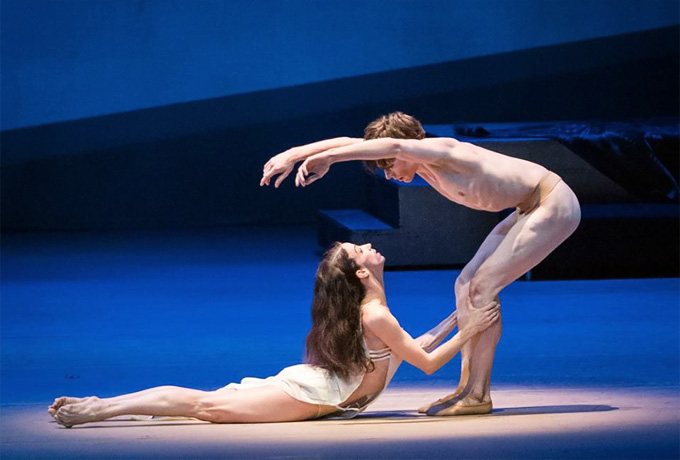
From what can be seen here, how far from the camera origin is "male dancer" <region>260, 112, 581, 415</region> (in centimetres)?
453

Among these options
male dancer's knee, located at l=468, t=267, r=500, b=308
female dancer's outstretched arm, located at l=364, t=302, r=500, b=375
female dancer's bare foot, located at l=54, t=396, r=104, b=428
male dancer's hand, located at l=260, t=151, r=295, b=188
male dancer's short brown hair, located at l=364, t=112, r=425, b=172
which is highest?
male dancer's short brown hair, located at l=364, t=112, r=425, b=172

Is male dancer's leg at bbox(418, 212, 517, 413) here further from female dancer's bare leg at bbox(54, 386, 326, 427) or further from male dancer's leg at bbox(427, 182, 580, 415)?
female dancer's bare leg at bbox(54, 386, 326, 427)

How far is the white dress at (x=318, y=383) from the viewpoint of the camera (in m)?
4.43

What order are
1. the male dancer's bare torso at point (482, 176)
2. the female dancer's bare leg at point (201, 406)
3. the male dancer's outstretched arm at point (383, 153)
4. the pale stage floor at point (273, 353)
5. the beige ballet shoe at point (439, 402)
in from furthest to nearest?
1. the beige ballet shoe at point (439, 402)
2. the male dancer's bare torso at point (482, 176)
3. the female dancer's bare leg at point (201, 406)
4. the male dancer's outstretched arm at point (383, 153)
5. the pale stage floor at point (273, 353)

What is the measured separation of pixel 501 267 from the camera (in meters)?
4.53

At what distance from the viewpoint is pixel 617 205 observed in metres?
8.98

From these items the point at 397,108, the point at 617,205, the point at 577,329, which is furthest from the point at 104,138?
the point at 577,329

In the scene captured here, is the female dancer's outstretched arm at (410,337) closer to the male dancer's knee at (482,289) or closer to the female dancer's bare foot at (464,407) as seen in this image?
the male dancer's knee at (482,289)

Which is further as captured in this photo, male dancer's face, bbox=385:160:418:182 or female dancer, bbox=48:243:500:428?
male dancer's face, bbox=385:160:418:182

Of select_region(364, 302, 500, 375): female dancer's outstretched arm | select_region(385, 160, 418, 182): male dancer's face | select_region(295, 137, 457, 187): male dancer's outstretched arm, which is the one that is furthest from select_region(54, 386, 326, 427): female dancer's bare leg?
select_region(385, 160, 418, 182): male dancer's face

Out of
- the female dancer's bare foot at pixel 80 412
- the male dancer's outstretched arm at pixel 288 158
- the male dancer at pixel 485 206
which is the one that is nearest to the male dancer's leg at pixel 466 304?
the male dancer at pixel 485 206

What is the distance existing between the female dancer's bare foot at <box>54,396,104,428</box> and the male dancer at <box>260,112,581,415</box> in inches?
45.3

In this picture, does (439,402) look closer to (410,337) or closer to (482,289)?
(410,337)

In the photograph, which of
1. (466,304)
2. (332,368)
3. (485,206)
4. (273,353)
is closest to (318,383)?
(332,368)
